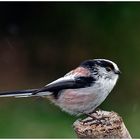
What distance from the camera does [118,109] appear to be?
11.0 ft

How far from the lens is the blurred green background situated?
3.34 m

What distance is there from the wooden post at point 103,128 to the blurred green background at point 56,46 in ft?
1.72

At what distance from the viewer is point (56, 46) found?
11.1ft

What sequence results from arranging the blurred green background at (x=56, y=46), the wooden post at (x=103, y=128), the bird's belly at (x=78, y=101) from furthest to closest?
the blurred green background at (x=56, y=46) < the bird's belly at (x=78, y=101) < the wooden post at (x=103, y=128)

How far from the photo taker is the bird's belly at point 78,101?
2.91 m

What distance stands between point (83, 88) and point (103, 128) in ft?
0.74

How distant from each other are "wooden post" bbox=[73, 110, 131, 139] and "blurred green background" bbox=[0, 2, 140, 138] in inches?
20.6

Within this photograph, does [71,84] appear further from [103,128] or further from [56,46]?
[56,46]

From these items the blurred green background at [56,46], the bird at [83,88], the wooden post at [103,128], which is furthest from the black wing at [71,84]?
the blurred green background at [56,46]

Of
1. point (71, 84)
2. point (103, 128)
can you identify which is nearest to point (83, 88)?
point (71, 84)

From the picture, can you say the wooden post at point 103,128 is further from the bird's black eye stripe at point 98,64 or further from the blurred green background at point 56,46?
the blurred green background at point 56,46

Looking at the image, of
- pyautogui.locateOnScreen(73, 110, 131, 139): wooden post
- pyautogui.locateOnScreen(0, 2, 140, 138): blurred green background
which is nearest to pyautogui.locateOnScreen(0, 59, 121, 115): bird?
pyautogui.locateOnScreen(73, 110, 131, 139): wooden post

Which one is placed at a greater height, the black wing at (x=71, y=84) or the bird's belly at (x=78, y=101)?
the black wing at (x=71, y=84)

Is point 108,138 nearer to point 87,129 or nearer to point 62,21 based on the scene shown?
point 87,129
